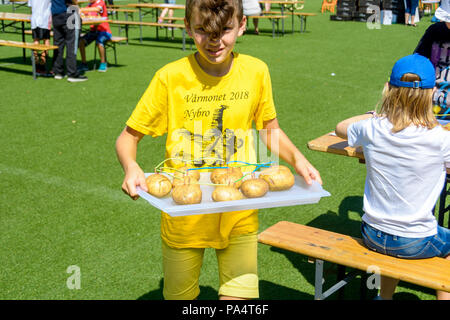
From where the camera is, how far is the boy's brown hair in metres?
2.08

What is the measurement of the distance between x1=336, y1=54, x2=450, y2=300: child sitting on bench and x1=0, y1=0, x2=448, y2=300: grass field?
2.78 feet

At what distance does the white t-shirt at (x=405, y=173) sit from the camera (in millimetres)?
2779

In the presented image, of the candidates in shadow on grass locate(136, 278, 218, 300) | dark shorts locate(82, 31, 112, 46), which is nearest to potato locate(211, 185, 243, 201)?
shadow on grass locate(136, 278, 218, 300)

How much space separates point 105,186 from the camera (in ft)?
17.1

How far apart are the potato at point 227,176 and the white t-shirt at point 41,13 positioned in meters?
9.22

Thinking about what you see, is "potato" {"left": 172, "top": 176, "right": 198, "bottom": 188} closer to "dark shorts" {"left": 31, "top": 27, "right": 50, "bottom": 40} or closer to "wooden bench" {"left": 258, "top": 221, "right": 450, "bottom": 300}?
"wooden bench" {"left": 258, "top": 221, "right": 450, "bottom": 300}

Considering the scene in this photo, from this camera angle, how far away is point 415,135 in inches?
109

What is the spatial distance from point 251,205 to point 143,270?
2.04 meters

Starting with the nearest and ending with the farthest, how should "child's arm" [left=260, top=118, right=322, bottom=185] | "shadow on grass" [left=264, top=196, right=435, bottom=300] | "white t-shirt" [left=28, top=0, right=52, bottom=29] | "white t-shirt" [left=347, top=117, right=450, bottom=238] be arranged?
"child's arm" [left=260, top=118, right=322, bottom=185]
"white t-shirt" [left=347, top=117, right=450, bottom=238]
"shadow on grass" [left=264, top=196, right=435, bottom=300]
"white t-shirt" [left=28, top=0, right=52, bottom=29]

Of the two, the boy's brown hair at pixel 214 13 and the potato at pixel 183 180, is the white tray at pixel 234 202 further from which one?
the boy's brown hair at pixel 214 13

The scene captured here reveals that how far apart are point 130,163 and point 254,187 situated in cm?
54

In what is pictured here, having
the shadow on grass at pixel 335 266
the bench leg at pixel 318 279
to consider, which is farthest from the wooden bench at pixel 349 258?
the shadow on grass at pixel 335 266

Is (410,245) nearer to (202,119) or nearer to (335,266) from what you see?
(335,266)

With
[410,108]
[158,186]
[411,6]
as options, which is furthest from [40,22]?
[411,6]
